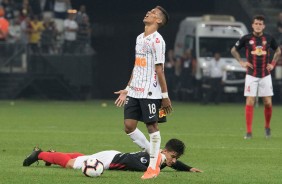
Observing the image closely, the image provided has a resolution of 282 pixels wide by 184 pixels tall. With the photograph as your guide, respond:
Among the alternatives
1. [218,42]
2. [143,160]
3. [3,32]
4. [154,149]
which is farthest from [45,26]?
[154,149]

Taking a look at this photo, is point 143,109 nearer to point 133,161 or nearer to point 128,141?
point 133,161

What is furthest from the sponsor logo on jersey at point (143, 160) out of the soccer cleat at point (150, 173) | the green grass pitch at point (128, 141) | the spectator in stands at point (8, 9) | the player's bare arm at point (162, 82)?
the spectator in stands at point (8, 9)

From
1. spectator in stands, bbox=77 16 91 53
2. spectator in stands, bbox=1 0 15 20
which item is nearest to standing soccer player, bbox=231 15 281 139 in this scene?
spectator in stands, bbox=77 16 91 53

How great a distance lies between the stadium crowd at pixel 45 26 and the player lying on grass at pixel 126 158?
24.7m

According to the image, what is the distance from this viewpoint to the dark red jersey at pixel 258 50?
2172 cm

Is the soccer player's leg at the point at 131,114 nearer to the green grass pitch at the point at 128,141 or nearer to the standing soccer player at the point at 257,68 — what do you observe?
the green grass pitch at the point at 128,141

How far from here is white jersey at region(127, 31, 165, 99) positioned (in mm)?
14469

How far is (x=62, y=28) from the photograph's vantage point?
42781mm

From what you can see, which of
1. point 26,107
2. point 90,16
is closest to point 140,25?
point 90,16

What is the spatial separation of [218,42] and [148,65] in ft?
94.2

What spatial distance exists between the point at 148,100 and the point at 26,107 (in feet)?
69.3

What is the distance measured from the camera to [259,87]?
21.7 metres

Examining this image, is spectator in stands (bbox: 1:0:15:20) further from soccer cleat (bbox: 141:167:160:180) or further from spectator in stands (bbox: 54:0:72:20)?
soccer cleat (bbox: 141:167:160:180)

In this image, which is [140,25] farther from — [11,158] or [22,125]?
[11,158]
